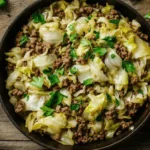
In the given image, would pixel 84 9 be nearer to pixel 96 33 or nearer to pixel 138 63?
pixel 96 33

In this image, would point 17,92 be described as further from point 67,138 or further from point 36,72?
point 67,138

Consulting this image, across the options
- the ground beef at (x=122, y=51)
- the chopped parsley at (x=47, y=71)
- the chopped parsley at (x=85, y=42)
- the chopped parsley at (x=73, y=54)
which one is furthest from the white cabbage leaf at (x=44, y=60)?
the ground beef at (x=122, y=51)

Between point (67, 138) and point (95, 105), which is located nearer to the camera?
point (95, 105)

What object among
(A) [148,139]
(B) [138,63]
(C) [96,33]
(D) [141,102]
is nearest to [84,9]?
(C) [96,33]

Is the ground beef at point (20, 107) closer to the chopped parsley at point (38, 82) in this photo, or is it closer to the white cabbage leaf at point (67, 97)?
the chopped parsley at point (38, 82)

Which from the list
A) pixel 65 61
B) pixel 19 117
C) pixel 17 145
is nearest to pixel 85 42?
pixel 65 61

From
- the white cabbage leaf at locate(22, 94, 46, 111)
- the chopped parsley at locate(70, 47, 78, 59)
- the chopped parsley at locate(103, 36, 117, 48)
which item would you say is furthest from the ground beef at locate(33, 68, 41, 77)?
the chopped parsley at locate(103, 36, 117, 48)
